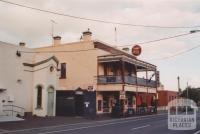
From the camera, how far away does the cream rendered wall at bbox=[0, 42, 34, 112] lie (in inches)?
1209

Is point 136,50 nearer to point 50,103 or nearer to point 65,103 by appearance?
point 65,103

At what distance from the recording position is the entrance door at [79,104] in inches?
1429

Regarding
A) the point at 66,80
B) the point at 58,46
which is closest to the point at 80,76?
the point at 66,80

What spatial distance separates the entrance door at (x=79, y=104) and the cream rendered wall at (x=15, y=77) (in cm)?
516

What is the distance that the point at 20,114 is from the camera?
104 feet

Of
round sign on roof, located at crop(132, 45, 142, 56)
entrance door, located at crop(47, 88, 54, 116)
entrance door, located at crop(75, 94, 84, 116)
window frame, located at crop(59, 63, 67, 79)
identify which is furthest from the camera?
window frame, located at crop(59, 63, 67, 79)

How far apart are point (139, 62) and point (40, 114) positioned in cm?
1575

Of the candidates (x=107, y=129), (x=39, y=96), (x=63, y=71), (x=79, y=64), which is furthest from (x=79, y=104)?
(x=107, y=129)

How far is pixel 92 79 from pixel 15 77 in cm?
1138

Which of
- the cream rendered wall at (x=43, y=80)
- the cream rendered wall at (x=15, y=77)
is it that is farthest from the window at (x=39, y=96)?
the cream rendered wall at (x=15, y=77)

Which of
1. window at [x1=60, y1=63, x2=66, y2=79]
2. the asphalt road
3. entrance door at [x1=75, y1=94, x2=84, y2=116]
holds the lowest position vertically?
the asphalt road

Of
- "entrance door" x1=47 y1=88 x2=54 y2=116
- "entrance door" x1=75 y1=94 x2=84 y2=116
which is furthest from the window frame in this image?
"entrance door" x1=47 y1=88 x2=54 y2=116

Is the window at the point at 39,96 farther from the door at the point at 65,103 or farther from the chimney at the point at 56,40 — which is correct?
the chimney at the point at 56,40

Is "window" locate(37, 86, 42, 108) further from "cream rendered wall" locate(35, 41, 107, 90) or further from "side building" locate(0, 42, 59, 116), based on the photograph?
"cream rendered wall" locate(35, 41, 107, 90)
